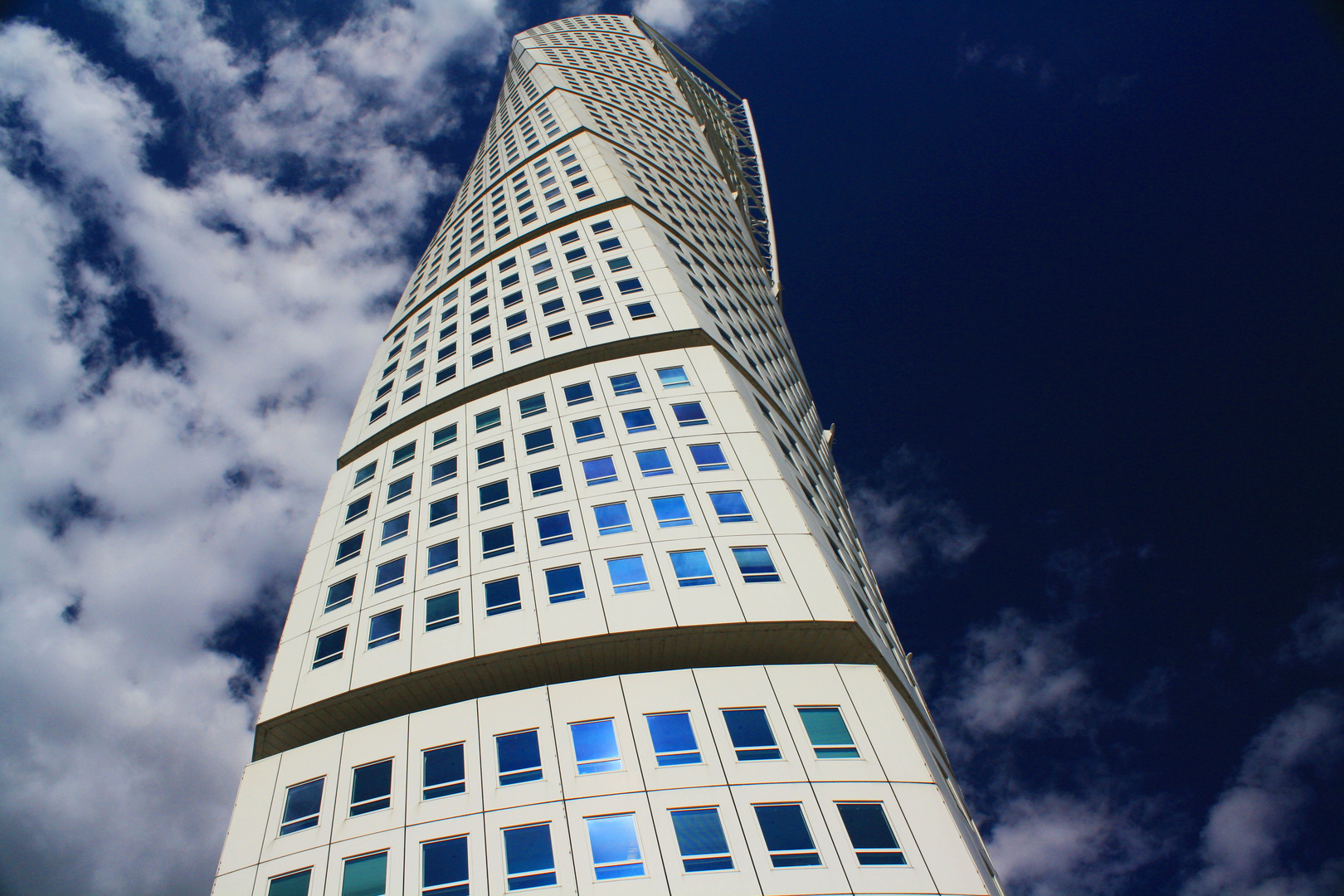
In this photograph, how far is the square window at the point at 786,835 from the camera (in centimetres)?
1391

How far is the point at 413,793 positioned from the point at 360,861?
1.53m

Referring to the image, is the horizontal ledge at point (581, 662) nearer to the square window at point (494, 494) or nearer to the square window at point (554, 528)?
the square window at point (554, 528)

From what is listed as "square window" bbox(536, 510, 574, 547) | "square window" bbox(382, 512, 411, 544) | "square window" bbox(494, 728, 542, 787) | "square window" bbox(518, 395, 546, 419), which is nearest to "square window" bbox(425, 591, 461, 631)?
"square window" bbox(536, 510, 574, 547)

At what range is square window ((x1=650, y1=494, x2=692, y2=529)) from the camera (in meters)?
21.0

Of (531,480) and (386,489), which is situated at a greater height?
(386,489)

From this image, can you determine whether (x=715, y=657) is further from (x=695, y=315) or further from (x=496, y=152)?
(x=496, y=152)

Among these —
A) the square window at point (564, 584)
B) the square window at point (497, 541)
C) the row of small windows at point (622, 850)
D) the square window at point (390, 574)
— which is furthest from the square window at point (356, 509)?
the row of small windows at point (622, 850)

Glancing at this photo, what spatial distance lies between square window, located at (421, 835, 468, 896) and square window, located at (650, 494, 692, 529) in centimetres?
944

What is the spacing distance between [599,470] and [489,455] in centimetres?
480

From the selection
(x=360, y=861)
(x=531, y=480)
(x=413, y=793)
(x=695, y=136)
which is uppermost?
(x=695, y=136)

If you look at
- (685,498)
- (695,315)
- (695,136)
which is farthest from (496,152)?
(685,498)

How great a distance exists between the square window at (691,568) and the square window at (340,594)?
10207 millimetres

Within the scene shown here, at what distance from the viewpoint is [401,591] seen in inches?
832

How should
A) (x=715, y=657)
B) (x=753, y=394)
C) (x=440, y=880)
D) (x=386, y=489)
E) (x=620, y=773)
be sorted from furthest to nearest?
(x=753, y=394) < (x=386, y=489) < (x=715, y=657) < (x=620, y=773) < (x=440, y=880)
